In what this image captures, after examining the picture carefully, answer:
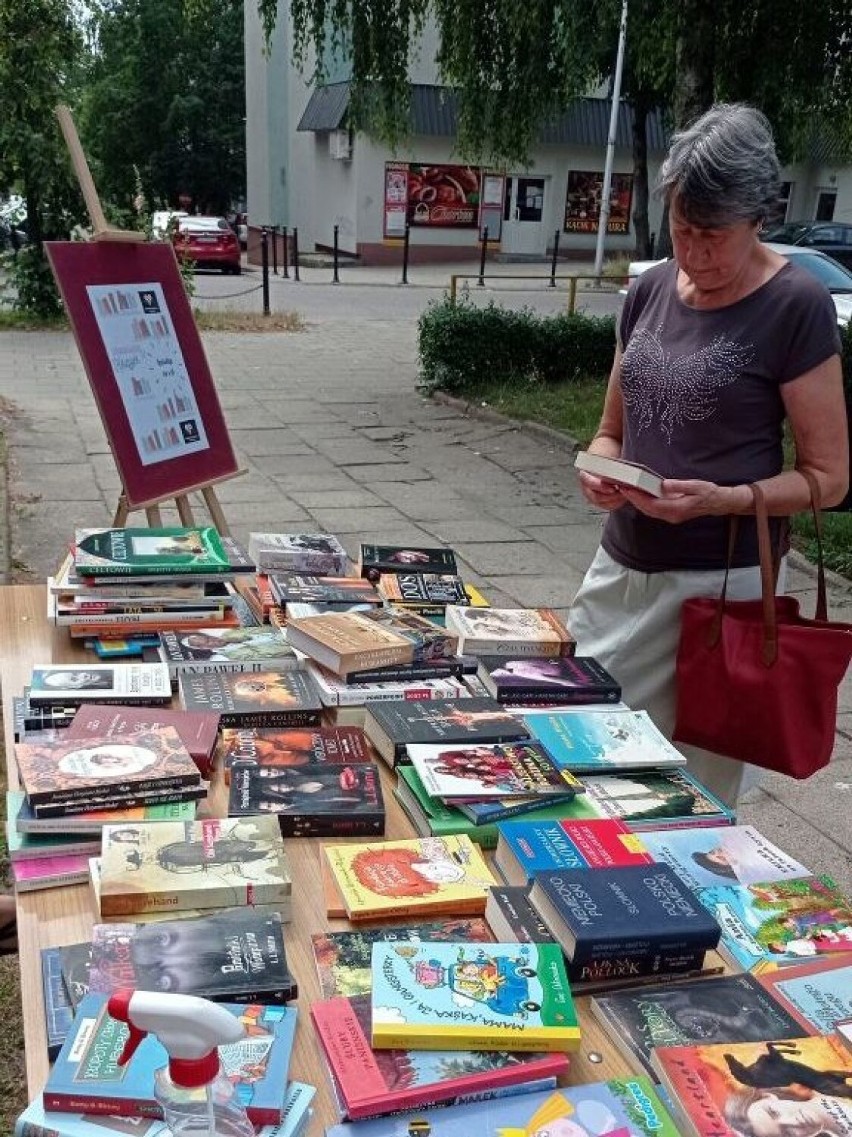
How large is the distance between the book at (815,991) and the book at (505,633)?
931mm

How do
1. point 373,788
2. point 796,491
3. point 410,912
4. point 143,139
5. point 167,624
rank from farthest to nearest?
1. point 143,139
2. point 167,624
3. point 796,491
4. point 373,788
5. point 410,912

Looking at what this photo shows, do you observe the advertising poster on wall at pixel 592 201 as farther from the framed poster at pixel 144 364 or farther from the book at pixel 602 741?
the book at pixel 602 741

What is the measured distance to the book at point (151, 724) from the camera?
5.93 ft

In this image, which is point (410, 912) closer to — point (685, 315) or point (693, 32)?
point (685, 315)

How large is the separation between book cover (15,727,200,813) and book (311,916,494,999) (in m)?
0.40

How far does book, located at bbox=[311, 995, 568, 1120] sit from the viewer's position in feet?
3.74

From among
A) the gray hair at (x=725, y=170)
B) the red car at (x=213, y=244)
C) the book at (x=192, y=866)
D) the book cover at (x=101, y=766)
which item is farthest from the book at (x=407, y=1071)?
the red car at (x=213, y=244)

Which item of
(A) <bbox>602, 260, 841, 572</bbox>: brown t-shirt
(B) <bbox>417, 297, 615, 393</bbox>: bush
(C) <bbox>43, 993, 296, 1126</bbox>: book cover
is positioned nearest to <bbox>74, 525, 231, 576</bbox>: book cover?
(A) <bbox>602, 260, 841, 572</bbox>: brown t-shirt

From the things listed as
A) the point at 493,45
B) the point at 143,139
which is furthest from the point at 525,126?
the point at 143,139

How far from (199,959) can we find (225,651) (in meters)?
0.96

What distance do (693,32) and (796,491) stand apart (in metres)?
5.81

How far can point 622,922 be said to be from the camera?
4.47 ft

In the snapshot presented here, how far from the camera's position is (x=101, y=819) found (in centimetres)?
161

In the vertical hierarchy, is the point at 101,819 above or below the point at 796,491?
below
